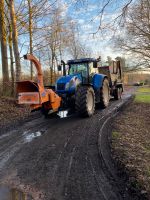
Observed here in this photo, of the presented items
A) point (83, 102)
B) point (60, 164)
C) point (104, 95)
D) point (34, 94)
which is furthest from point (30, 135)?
point (104, 95)

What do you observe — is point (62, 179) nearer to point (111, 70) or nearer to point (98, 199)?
point (98, 199)

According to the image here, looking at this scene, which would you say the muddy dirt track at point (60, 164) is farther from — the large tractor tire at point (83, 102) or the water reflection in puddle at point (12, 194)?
the large tractor tire at point (83, 102)

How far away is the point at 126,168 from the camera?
6223mm

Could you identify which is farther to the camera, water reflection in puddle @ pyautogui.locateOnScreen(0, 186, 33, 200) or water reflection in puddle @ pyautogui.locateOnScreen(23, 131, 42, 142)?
water reflection in puddle @ pyautogui.locateOnScreen(23, 131, 42, 142)

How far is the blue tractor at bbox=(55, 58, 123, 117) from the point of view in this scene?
12578 millimetres

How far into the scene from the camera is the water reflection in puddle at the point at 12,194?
5156 mm

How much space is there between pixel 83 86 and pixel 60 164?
6680 millimetres

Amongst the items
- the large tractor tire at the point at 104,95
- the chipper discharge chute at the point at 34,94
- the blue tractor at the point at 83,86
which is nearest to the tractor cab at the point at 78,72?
the blue tractor at the point at 83,86

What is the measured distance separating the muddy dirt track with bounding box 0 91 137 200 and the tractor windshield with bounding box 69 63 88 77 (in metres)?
4.15

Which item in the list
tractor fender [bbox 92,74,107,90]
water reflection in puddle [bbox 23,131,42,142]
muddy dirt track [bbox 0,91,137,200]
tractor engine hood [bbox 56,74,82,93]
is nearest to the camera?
muddy dirt track [bbox 0,91,137,200]

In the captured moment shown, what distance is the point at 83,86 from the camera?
13.1 meters

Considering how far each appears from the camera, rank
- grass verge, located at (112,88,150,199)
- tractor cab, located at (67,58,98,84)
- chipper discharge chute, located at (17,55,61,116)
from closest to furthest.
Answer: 1. grass verge, located at (112,88,150,199)
2. chipper discharge chute, located at (17,55,61,116)
3. tractor cab, located at (67,58,98,84)

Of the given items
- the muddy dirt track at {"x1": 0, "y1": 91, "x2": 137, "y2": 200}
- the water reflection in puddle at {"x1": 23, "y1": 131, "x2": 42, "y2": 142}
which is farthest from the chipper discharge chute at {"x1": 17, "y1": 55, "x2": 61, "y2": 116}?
the water reflection in puddle at {"x1": 23, "y1": 131, "x2": 42, "y2": 142}

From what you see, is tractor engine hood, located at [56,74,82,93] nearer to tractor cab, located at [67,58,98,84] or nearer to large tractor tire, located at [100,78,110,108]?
tractor cab, located at [67,58,98,84]
